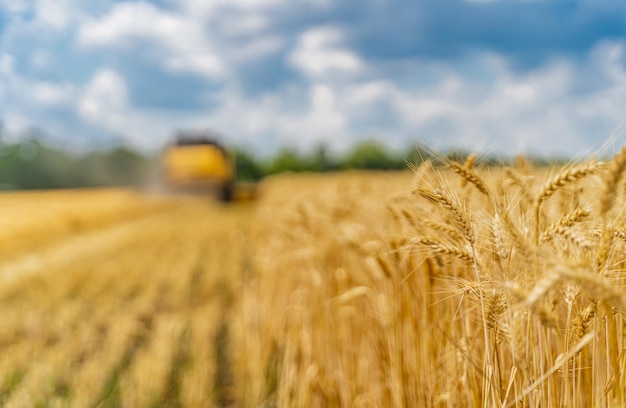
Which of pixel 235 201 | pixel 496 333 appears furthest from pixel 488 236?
pixel 235 201

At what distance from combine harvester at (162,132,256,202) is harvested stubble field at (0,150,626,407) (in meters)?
14.9

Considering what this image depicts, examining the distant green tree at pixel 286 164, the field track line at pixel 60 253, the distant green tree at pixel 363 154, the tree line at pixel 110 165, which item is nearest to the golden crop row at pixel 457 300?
the field track line at pixel 60 253

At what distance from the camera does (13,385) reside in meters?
3.58

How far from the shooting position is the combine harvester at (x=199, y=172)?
23422 mm

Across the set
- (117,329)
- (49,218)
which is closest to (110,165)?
(49,218)

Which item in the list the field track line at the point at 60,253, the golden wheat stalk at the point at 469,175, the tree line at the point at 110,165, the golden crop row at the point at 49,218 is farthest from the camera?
the tree line at the point at 110,165

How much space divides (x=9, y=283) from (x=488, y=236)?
7038mm

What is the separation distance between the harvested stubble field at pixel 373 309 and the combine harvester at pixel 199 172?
48.8 ft

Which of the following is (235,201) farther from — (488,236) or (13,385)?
(488,236)

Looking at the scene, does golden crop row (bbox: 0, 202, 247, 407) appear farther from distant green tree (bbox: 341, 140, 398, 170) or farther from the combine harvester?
distant green tree (bbox: 341, 140, 398, 170)

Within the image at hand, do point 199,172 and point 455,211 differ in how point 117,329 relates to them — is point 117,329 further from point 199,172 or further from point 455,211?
point 199,172

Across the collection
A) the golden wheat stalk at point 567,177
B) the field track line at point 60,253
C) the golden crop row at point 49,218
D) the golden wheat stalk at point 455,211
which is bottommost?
the field track line at point 60,253

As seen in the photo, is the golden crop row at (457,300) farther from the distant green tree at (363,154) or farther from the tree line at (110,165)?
the distant green tree at (363,154)

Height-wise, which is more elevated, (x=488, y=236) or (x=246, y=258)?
(x=488, y=236)
